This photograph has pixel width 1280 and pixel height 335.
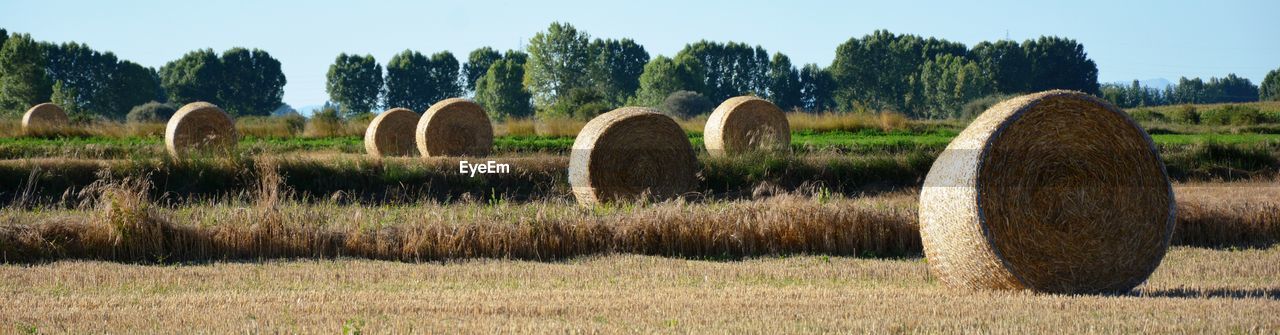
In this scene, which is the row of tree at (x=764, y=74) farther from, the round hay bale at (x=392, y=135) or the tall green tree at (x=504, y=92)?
the round hay bale at (x=392, y=135)

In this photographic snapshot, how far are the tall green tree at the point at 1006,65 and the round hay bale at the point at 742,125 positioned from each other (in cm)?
5591

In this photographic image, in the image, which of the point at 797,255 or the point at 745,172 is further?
the point at 745,172

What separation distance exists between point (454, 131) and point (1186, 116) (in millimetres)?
27579

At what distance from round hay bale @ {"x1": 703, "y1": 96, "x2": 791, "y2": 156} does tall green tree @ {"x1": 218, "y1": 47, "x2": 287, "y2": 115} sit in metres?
56.9

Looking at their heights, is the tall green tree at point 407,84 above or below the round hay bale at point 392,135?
above

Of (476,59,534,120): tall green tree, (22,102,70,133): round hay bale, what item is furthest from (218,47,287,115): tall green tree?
(22,102,70,133): round hay bale

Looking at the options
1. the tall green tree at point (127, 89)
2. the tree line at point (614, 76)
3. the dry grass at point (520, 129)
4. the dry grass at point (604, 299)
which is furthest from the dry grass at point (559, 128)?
the tall green tree at point (127, 89)

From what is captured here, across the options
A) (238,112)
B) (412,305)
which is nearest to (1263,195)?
(412,305)

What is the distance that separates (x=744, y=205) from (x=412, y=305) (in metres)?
5.17

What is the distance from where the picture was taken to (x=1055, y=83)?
8062 cm

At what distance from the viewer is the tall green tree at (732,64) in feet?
271

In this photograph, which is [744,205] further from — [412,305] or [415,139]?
[415,139]

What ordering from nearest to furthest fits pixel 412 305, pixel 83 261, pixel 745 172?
1. pixel 412 305
2. pixel 83 261
3. pixel 745 172

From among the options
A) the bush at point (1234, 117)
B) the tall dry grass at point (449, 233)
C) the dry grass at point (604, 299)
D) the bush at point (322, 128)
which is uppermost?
the bush at point (322, 128)
